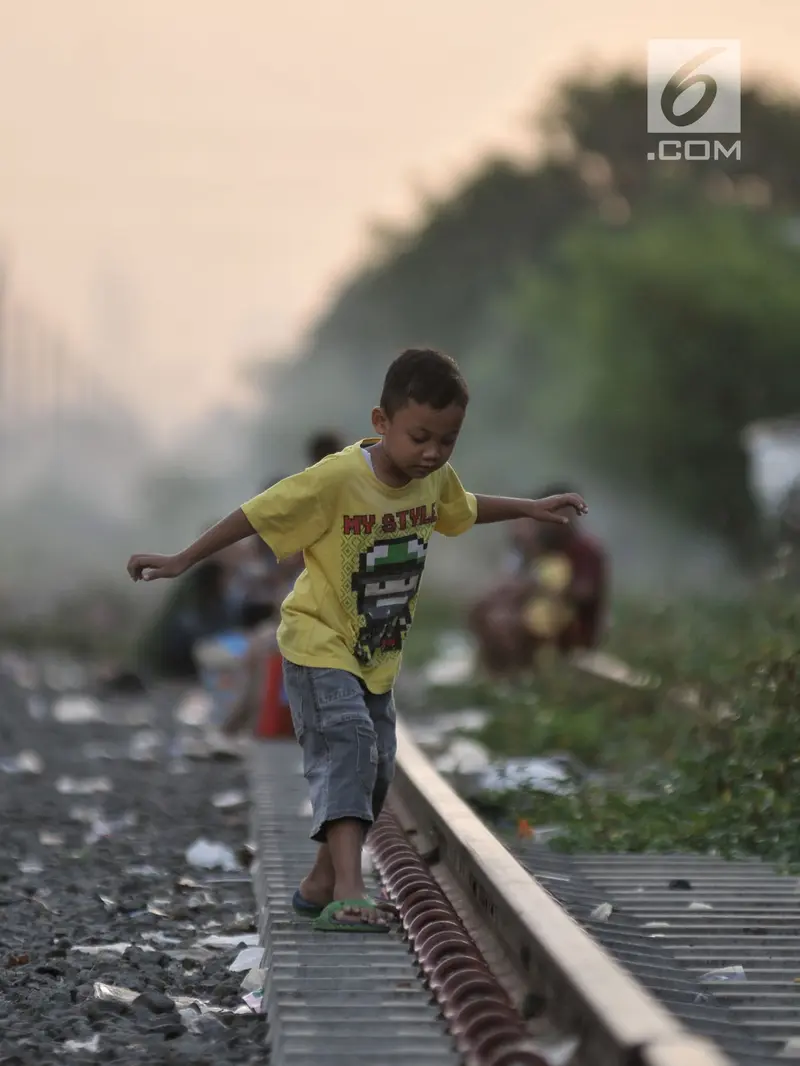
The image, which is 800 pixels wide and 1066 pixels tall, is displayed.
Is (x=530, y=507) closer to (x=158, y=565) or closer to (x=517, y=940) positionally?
(x=158, y=565)

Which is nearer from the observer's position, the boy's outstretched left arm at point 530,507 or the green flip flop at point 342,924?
Result: the green flip flop at point 342,924

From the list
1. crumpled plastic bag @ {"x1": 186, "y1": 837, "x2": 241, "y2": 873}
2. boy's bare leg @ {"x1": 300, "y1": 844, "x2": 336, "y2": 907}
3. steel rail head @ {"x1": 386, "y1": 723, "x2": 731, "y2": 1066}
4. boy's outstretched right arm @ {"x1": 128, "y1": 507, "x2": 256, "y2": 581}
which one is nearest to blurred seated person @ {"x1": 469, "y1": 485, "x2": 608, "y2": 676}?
crumpled plastic bag @ {"x1": 186, "y1": 837, "x2": 241, "y2": 873}

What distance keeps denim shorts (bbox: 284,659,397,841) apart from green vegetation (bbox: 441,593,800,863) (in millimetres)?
2141

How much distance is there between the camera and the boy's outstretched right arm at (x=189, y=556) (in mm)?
4898

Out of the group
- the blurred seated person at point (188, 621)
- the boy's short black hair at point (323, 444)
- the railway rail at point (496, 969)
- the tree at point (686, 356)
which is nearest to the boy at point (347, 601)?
the railway rail at point (496, 969)

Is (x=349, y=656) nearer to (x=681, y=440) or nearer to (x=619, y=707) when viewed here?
(x=619, y=707)

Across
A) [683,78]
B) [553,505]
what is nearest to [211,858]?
[553,505]

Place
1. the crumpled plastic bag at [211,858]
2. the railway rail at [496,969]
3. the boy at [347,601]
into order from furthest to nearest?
1. the crumpled plastic bag at [211,858]
2. the boy at [347,601]
3. the railway rail at [496,969]

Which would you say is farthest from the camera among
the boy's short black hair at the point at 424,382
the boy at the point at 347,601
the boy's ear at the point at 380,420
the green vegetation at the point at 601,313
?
the green vegetation at the point at 601,313

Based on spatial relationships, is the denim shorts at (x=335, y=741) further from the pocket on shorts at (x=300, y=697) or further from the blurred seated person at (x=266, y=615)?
the blurred seated person at (x=266, y=615)

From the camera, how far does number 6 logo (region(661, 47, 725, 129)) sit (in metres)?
25.0

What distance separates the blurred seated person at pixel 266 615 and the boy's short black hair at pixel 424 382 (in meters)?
4.89

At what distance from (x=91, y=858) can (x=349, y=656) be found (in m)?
2.55

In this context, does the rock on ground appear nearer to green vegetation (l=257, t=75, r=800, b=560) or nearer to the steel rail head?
the steel rail head
